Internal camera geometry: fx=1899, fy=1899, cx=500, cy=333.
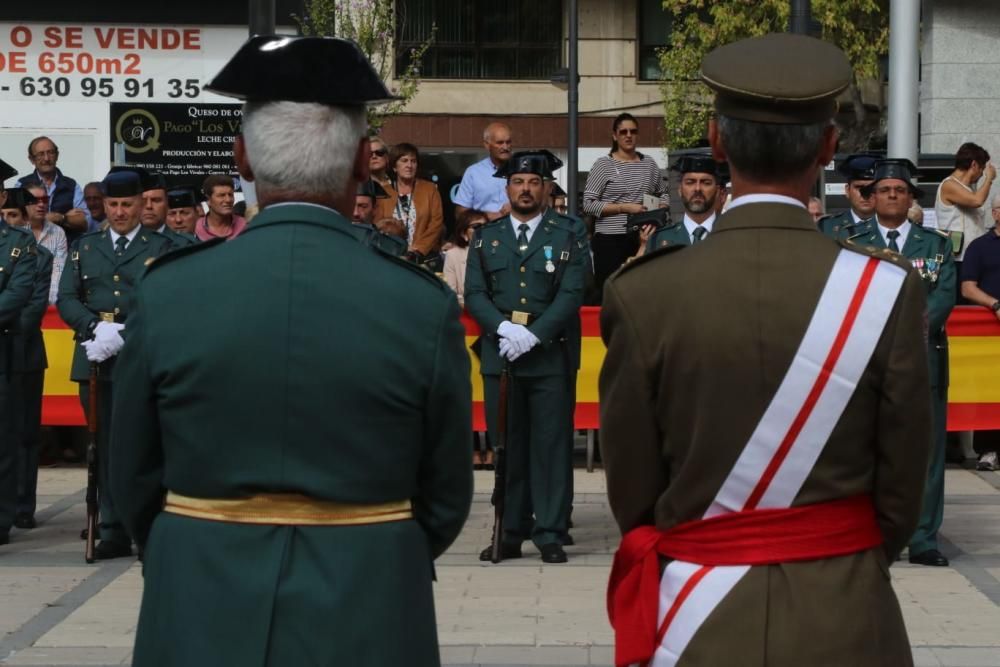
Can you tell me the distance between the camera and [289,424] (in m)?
3.48

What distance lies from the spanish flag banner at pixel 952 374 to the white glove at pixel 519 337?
3.15m

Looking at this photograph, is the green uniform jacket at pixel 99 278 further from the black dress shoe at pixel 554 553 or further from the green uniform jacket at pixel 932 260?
the green uniform jacket at pixel 932 260

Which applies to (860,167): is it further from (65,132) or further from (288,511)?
(65,132)

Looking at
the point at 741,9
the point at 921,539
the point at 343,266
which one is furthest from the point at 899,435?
the point at 741,9

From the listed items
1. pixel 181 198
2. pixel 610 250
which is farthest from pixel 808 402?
pixel 610 250

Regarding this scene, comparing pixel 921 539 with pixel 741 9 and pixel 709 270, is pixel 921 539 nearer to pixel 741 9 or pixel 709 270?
pixel 709 270

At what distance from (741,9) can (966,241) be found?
13677 mm

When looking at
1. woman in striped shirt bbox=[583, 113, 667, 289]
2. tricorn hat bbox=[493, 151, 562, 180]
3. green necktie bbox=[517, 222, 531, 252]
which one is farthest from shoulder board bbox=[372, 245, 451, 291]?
woman in striped shirt bbox=[583, 113, 667, 289]

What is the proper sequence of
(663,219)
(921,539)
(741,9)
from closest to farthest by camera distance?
(921,539) → (663,219) → (741,9)

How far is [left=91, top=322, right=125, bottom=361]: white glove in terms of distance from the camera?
10.0 m

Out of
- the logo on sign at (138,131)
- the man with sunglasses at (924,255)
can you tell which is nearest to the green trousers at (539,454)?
the man with sunglasses at (924,255)

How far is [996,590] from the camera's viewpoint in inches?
357

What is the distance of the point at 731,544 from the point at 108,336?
6909mm

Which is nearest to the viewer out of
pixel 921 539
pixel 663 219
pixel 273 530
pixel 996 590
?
pixel 273 530
